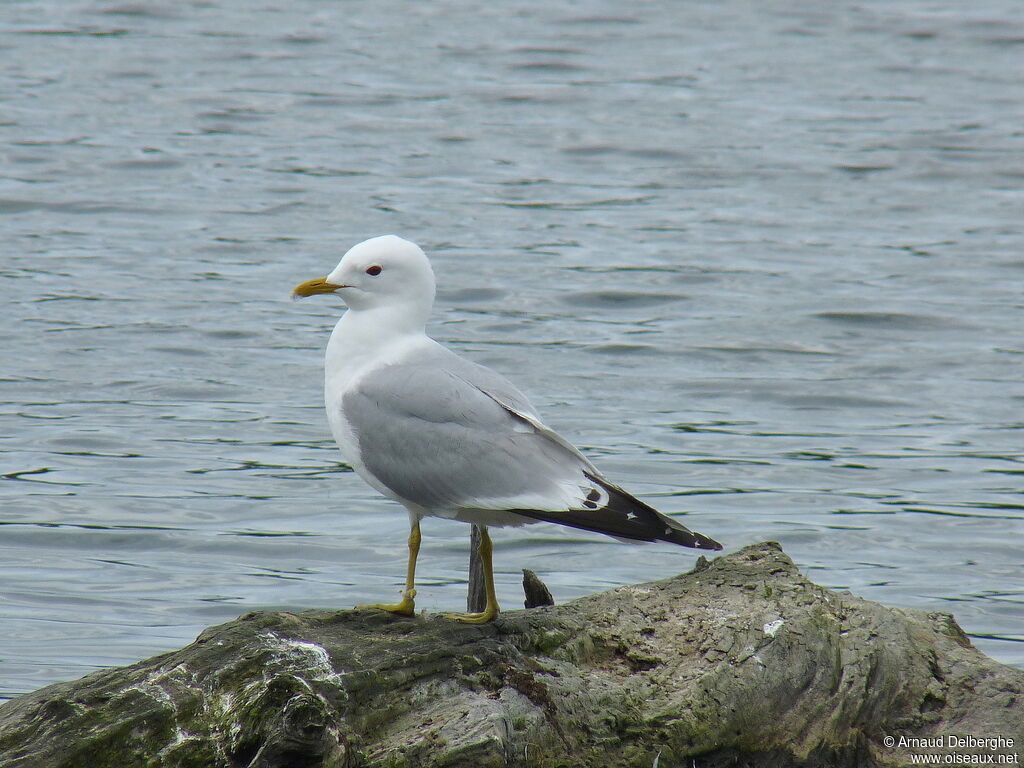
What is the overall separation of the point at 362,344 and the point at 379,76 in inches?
670

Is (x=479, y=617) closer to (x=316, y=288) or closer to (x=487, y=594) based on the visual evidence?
(x=487, y=594)

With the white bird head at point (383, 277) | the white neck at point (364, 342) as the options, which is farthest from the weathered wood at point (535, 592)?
the white bird head at point (383, 277)

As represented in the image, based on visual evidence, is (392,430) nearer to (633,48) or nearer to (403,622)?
(403,622)

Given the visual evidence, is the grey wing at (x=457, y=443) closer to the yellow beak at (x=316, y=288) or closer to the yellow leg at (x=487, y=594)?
the yellow leg at (x=487, y=594)

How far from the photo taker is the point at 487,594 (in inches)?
221

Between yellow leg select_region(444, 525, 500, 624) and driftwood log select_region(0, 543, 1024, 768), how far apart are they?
65mm

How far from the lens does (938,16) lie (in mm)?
25453

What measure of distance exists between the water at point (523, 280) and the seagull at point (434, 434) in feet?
7.97

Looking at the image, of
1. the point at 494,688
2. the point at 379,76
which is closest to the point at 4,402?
the point at 494,688

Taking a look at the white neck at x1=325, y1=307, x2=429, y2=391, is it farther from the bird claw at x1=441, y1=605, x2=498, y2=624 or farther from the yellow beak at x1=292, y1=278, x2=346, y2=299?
the bird claw at x1=441, y1=605, x2=498, y2=624

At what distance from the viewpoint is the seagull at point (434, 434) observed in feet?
17.8

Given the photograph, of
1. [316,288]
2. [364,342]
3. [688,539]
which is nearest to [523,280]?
[316,288]

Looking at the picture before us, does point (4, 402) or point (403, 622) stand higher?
point (403, 622)

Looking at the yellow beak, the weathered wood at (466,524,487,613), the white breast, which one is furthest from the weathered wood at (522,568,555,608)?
the yellow beak
